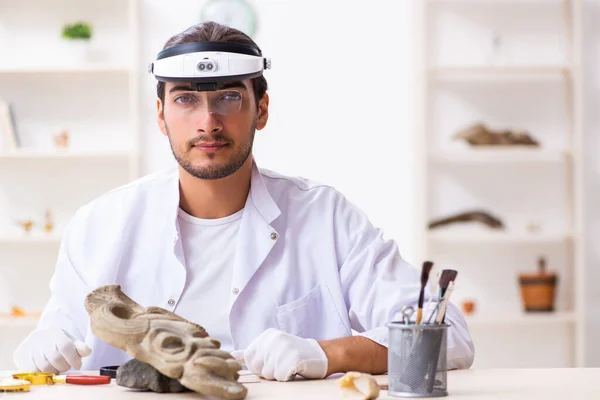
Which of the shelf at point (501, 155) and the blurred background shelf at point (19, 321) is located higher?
the shelf at point (501, 155)

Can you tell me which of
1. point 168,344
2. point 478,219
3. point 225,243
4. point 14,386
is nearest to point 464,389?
point 168,344

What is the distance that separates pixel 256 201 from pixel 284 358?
688 mm

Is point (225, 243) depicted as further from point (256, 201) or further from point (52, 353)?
point (52, 353)

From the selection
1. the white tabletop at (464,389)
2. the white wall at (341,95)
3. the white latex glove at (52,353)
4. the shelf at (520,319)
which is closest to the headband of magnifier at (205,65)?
the white latex glove at (52,353)

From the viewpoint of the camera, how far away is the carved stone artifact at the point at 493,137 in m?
4.45

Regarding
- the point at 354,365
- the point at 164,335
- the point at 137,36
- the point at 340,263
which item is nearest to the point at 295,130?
the point at 137,36

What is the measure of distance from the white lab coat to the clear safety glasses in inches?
9.7

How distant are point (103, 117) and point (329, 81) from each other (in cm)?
108

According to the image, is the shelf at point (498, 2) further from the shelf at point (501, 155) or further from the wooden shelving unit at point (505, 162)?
the shelf at point (501, 155)

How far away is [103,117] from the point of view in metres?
4.48

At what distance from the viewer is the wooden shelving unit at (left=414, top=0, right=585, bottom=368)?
460cm

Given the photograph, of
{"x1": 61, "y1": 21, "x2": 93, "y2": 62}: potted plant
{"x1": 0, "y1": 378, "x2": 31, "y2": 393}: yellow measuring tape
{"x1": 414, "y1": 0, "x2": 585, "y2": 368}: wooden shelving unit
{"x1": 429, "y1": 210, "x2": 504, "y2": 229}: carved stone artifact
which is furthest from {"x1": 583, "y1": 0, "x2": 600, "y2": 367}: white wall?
{"x1": 0, "y1": 378, "x2": 31, "y2": 393}: yellow measuring tape

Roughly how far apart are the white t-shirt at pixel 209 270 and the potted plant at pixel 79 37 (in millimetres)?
2235

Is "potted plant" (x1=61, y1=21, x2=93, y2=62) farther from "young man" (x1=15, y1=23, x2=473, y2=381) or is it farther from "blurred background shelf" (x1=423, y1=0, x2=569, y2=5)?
"young man" (x1=15, y1=23, x2=473, y2=381)
